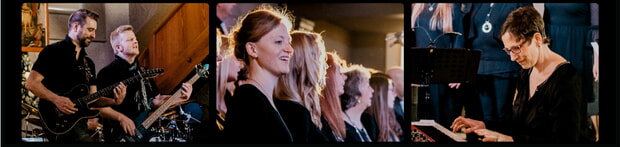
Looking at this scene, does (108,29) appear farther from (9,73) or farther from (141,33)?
(9,73)

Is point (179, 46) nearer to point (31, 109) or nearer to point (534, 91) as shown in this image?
point (31, 109)

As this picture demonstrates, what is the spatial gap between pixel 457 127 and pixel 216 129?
2.19 metres

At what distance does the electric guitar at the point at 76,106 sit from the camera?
6984mm

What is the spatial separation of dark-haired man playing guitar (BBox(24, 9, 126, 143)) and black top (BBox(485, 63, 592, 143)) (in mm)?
3566

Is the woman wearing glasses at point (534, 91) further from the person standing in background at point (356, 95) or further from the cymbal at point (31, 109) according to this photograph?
the cymbal at point (31, 109)

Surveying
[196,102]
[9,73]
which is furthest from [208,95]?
[9,73]

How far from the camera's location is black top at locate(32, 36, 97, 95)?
6969 mm

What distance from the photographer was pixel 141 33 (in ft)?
22.9

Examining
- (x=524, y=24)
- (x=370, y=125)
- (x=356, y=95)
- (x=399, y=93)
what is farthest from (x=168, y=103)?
(x=524, y=24)

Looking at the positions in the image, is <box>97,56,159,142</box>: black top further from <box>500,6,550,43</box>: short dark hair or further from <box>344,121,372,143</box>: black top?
<box>500,6,550,43</box>: short dark hair

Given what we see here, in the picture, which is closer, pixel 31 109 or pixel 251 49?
pixel 251 49

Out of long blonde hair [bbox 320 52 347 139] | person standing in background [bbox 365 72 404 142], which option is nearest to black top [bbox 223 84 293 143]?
long blonde hair [bbox 320 52 347 139]

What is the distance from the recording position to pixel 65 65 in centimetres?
698

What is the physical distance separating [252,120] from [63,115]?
5.61ft
